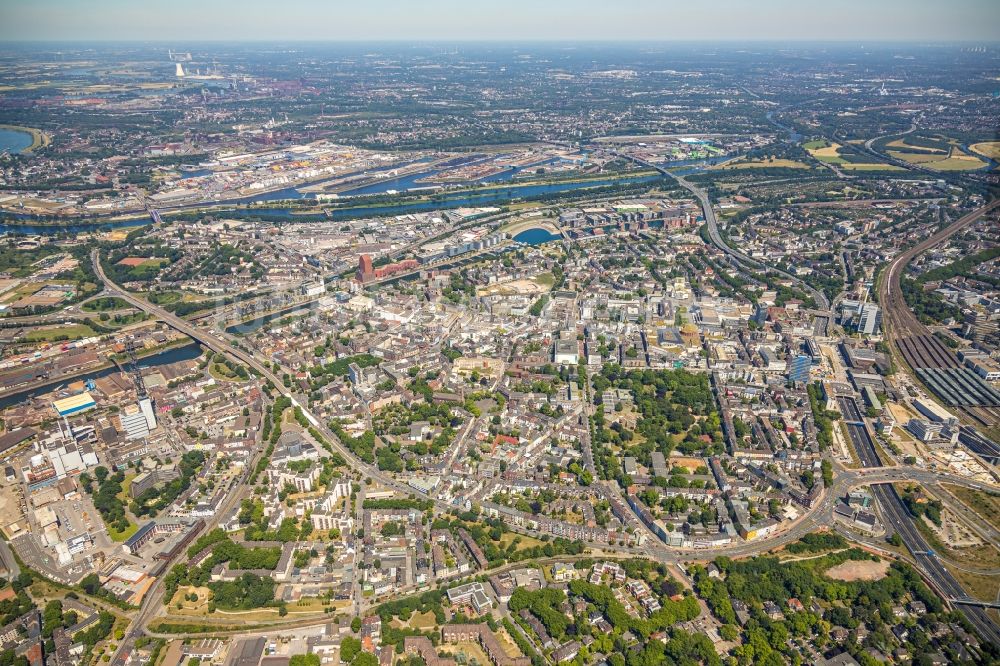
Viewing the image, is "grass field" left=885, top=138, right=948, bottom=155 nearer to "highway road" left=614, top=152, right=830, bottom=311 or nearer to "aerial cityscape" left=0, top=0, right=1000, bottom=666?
"aerial cityscape" left=0, top=0, right=1000, bottom=666

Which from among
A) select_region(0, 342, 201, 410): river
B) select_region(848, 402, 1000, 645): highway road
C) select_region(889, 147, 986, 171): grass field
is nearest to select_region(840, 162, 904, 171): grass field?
select_region(889, 147, 986, 171): grass field

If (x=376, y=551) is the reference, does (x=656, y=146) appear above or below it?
above

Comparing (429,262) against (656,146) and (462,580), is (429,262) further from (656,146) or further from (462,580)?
(656,146)

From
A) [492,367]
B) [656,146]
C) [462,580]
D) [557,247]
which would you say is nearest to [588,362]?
[492,367]

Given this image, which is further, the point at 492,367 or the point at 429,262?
the point at 429,262

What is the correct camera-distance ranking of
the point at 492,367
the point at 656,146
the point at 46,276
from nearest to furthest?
the point at 492,367 < the point at 46,276 < the point at 656,146
